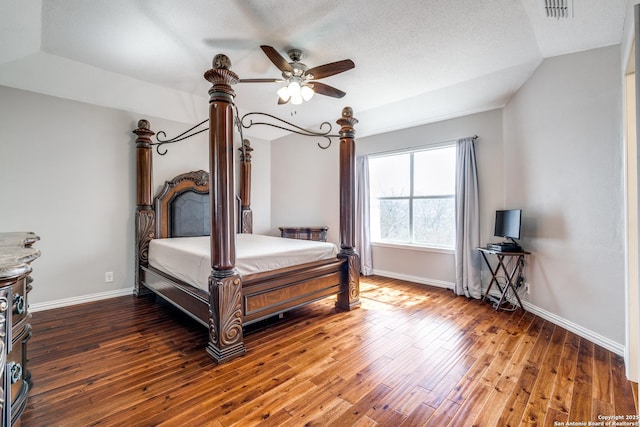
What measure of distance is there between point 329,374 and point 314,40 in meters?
2.88

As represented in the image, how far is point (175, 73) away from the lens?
3.38 metres

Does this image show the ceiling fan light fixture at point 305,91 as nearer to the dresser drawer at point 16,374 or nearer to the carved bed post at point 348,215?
the carved bed post at point 348,215

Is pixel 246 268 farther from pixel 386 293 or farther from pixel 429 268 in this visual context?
pixel 429 268

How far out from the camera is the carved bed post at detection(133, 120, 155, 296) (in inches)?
150

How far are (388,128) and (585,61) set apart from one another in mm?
2471

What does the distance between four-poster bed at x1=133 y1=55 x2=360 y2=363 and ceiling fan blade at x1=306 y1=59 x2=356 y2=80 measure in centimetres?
71

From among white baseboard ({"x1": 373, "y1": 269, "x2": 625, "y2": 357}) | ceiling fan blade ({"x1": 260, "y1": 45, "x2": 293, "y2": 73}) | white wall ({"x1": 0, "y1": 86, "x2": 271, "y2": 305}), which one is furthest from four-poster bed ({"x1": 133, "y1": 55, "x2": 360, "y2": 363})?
white baseboard ({"x1": 373, "y1": 269, "x2": 625, "y2": 357})

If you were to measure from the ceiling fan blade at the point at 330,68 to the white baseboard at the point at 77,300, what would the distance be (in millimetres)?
3727

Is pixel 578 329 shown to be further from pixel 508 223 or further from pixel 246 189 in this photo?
pixel 246 189

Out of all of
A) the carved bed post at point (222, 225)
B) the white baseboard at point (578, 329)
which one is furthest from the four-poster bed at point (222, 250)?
the white baseboard at point (578, 329)

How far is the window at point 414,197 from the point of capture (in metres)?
4.25

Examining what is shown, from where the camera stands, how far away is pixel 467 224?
3.86 m

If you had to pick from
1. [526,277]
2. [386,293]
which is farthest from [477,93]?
[386,293]

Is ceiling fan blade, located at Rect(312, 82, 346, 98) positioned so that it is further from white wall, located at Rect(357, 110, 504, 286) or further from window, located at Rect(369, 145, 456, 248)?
window, located at Rect(369, 145, 456, 248)
